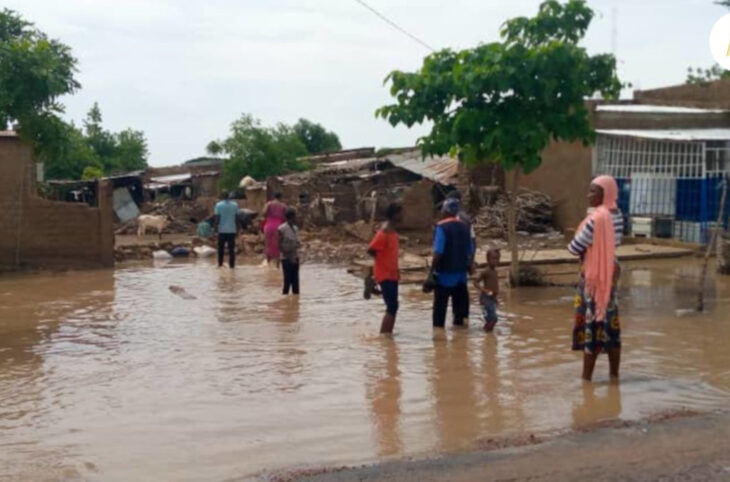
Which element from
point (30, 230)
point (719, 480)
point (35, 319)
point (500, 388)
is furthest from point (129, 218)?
point (719, 480)

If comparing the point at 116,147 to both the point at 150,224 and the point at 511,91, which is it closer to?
the point at 150,224

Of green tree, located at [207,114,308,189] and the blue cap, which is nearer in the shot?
the blue cap

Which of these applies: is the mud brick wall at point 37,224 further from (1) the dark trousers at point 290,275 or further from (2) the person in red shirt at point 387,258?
(2) the person in red shirt at point 387,258

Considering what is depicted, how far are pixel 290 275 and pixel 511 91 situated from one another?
4.17 m

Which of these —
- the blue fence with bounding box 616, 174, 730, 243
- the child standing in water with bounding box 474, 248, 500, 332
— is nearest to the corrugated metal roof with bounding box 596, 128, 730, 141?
the blue fence with bounding box 616, 174, 730, 243

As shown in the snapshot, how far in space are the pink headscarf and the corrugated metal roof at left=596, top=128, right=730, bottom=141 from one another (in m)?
13.8

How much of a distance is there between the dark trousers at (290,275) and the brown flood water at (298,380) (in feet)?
1.21

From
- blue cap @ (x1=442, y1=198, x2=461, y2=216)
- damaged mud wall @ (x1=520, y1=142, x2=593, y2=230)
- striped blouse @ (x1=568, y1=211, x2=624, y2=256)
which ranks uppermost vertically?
damaged mud wall @ (x1=520, y1=142, x2=593, y2=230)

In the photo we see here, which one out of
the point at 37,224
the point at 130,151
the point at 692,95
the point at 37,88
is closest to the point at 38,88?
the point at 37,88

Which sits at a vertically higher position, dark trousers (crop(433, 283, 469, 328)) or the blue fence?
the blue fence

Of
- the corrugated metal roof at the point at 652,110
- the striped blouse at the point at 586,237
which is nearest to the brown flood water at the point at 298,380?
the striped blouse at the point at 586,237

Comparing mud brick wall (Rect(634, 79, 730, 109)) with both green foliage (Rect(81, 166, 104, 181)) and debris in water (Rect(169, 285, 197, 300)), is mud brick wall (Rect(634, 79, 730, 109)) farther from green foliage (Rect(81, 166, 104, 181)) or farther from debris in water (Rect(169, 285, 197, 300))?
green foliage (Rect(81, 166, 104, 181))

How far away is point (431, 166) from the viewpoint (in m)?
30.4

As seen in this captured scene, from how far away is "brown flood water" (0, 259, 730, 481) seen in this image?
6.97m
